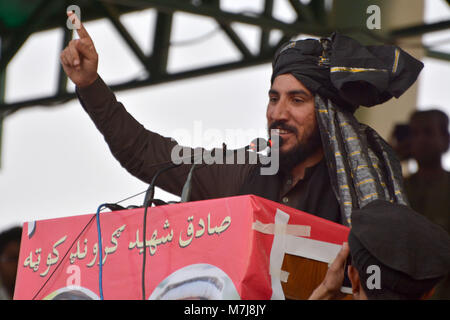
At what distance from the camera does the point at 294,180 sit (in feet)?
7.57

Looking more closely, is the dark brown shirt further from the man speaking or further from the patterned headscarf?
the patterned headscarf

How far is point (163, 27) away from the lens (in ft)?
18.1

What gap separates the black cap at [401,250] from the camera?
1.48 m

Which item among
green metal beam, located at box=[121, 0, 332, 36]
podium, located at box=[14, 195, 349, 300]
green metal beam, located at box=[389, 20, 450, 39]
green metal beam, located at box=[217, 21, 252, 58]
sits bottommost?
podium, located at box=[14, 195, 349, 300]

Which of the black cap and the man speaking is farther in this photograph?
the man speaking

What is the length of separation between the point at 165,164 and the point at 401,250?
998mm

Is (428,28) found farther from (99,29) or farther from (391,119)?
(99,29)

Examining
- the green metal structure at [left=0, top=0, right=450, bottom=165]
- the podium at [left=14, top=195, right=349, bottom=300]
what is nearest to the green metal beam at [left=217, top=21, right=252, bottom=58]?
the green metal structure at [left=0, top=0, right=450, bottom=165]

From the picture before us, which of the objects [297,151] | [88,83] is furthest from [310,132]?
[88,83]

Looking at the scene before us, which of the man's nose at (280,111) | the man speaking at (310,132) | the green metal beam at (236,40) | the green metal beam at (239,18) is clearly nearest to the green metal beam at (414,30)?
the green metal beam at (239,18)

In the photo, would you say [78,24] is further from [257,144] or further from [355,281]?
[355,281]

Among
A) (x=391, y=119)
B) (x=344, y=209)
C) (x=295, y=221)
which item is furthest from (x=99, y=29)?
(x=295, y=221)

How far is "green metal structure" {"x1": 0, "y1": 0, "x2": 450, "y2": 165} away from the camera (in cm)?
477
